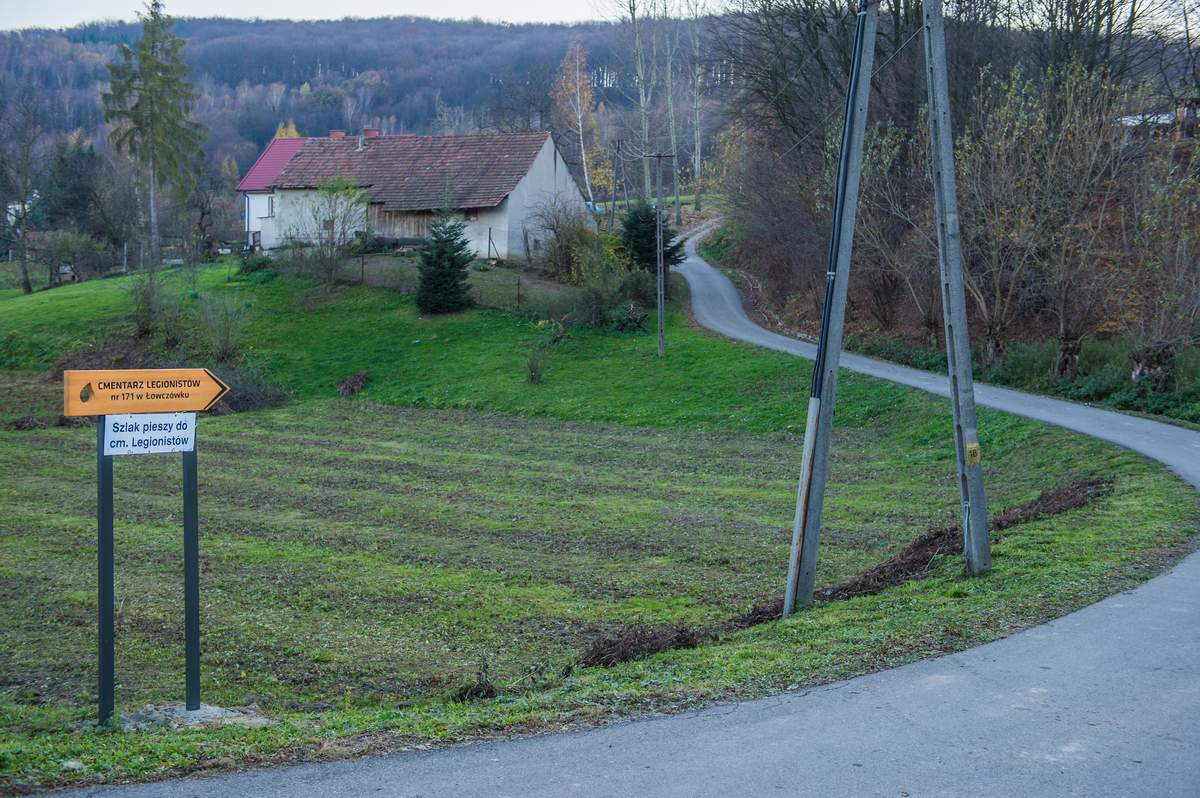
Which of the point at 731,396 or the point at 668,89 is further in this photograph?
the point at 668,89

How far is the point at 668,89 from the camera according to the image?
67250 millimetres

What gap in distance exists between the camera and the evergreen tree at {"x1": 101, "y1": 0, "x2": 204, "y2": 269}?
5503 cm

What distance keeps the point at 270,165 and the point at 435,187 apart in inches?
619

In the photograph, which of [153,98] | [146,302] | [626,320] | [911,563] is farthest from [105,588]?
[153,98]

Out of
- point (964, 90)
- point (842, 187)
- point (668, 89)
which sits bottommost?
point (842, 187)

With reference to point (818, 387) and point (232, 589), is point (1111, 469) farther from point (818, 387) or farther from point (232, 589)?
point (232, 589)

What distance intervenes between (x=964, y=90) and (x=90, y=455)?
95.6 ft

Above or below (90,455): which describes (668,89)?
above

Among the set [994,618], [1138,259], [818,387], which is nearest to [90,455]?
[818,387]

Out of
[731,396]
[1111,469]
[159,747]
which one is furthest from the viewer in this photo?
[731,396]

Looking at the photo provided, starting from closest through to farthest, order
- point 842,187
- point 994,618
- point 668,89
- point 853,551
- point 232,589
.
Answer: point 994,618 < point 842,187 < point 232,589 < point 853,551 < point 668,89

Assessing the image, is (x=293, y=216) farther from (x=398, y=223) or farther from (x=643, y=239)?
(x=643, y=239)

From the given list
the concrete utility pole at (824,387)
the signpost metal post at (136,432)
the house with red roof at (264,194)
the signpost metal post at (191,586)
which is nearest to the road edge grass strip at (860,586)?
the concrete utility pole at (824,387)

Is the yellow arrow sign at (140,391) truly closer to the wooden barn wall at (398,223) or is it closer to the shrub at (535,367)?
the shrub at (535,367)
